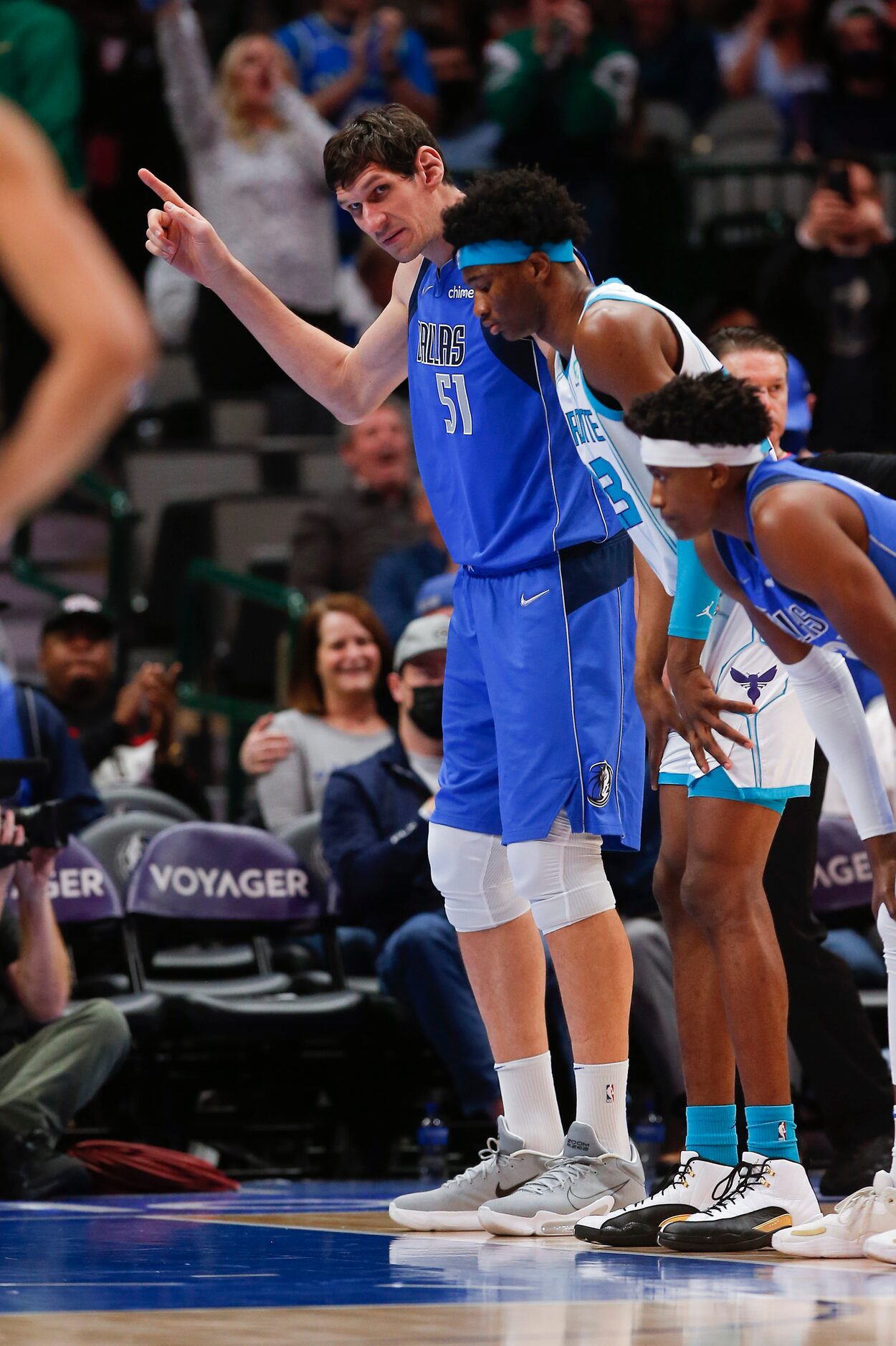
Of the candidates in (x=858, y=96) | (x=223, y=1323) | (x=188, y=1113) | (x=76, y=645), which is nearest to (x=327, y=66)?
(x=858, y=96)

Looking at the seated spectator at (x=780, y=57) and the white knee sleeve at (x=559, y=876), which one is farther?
the seated spectator at (x=780, y=57)

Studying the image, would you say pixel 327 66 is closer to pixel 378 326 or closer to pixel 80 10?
pixel 80 10

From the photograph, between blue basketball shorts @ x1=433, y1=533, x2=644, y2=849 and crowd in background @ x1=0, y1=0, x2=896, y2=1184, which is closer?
blue basketball shorts @ x1=433, y1=533, x2=644, y2=849

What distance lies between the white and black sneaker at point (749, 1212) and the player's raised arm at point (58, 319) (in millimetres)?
2639

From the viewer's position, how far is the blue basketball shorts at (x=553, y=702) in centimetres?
399

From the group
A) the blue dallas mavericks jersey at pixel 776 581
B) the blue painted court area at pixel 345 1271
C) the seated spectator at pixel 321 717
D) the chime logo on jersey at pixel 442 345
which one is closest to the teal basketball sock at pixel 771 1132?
the blue painted court area at pixel 345 1271

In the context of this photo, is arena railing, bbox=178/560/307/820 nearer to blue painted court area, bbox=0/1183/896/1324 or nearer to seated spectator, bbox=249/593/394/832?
seated spectator, bbox=249/593/394/832

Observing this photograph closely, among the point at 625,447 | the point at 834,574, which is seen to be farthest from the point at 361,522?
the point at 834,574

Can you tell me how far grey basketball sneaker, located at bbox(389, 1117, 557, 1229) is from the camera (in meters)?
4.18

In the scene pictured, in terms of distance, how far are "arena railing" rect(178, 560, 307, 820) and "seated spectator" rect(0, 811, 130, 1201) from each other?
9.04 feet

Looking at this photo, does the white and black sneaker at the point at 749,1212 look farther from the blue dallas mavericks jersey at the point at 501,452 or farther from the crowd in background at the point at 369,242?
the crowd in background at the point at 369,242

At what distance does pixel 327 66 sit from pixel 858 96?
9.91ft

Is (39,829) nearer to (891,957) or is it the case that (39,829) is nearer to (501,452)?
(501,452)

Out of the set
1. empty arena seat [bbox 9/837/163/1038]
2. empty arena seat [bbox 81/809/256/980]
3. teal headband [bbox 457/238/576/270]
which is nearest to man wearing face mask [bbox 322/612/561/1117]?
empty arena seat [bbox 81/809/256/980]
